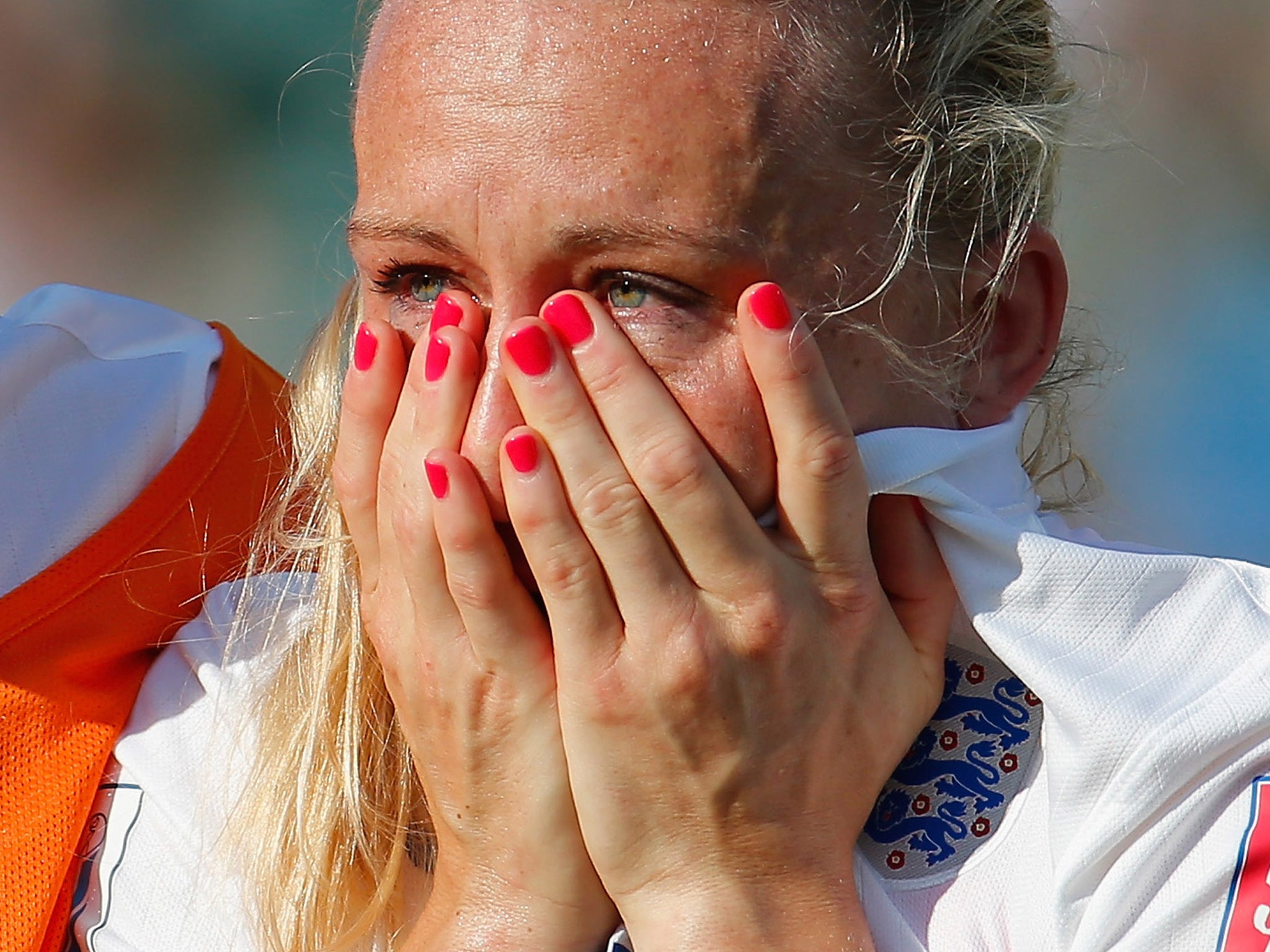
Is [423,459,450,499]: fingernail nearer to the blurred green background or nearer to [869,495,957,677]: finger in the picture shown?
[869,495,957,677]: finger

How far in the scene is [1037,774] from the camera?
130 centimetres

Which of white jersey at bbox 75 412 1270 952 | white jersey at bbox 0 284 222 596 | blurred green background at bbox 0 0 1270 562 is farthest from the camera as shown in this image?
blurred green background at bbox 0 0 1270 562

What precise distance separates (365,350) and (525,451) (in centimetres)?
23

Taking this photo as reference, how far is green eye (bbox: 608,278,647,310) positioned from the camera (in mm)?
1232

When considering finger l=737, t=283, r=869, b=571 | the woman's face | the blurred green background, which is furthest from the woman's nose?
the blurred green background

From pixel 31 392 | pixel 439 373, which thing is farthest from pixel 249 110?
pixel 439 373

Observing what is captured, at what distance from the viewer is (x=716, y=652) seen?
48.4 inches

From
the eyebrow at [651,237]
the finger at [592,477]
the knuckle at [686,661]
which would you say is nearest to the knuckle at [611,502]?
the finger at [592,477]

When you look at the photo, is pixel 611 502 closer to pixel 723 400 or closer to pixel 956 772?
pixel 723 400

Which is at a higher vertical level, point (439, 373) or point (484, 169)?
point (484, 169)

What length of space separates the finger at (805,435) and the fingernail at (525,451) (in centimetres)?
20

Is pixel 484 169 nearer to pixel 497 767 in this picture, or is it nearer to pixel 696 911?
pixel 497 767

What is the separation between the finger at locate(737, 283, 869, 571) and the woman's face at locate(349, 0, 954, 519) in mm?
30

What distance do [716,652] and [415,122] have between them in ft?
1.80
